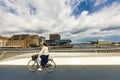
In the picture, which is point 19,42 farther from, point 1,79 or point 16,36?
point 1,79

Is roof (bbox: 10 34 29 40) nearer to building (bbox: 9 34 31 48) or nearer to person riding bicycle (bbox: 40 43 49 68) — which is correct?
building (bbox: 9 34 31 48)

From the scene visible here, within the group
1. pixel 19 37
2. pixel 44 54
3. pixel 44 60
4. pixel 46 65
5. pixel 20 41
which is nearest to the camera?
pixel 44 54

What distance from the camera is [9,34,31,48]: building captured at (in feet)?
389

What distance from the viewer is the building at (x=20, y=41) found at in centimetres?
11844

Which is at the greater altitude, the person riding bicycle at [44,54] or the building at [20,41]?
the building at [20,41]

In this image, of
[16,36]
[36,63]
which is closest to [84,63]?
[36,63]

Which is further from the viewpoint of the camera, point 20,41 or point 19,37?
point 19,37

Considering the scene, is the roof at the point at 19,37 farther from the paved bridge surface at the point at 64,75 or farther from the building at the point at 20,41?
the paved bridge surface at the point at 64,75

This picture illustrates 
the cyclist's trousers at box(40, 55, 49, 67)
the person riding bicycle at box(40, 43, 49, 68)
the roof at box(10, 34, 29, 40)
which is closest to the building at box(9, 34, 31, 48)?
the roof at box(10, 34, 29, 40)

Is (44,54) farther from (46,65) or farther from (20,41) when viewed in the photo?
(20,41)

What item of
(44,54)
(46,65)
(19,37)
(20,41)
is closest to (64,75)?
(46,65)

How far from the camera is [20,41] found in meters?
119

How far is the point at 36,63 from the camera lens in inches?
429

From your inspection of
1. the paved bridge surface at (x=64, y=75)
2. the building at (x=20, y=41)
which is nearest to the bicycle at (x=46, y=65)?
the paved bridge surface at (x=64, y=75)
